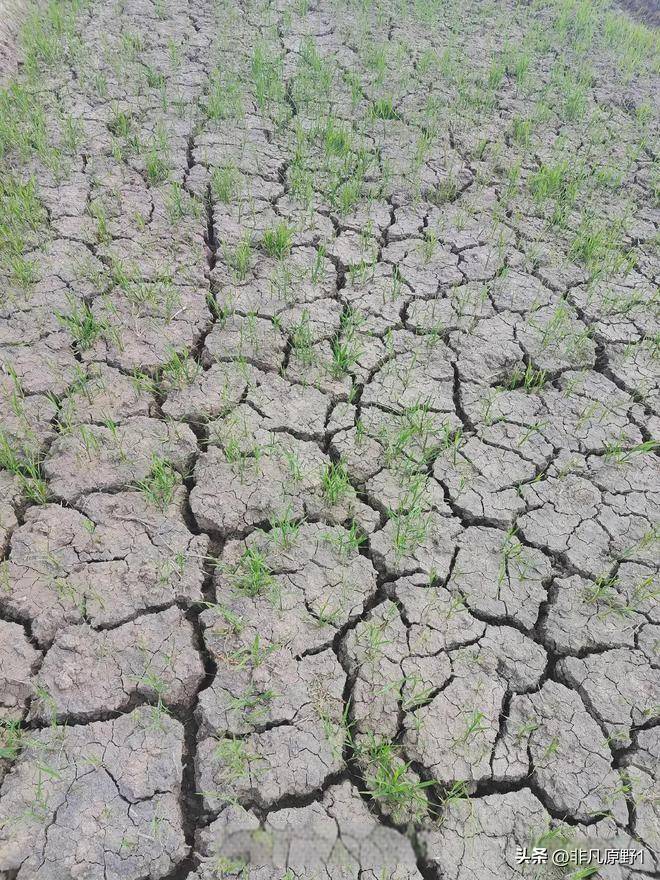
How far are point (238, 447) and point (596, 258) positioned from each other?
2192 millimetres

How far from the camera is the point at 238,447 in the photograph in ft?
7.06

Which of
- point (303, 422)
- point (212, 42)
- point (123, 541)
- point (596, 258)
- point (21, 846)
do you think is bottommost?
point (21, 846)

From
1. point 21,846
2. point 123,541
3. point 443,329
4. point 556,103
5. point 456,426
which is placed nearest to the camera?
point 21,846

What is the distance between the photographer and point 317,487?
2.09 metres

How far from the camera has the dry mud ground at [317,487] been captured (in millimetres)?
1473

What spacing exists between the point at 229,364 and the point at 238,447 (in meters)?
0.45

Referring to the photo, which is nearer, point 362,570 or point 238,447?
point 362,570

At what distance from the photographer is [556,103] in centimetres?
448

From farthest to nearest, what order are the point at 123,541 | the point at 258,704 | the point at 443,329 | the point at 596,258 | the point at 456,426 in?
the point at 596,258
the point at 443,329
the point at 456,426
the point at 123,541
the point at 258,704

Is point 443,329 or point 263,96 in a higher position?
point 263,96

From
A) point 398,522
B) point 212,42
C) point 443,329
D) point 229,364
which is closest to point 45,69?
point 212,42

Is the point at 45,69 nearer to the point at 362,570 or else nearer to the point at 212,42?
the point at 212,42

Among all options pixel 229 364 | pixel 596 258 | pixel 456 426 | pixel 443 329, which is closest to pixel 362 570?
pixel 456 426

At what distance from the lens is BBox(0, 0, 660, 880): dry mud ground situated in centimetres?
147
